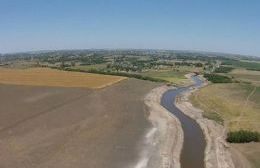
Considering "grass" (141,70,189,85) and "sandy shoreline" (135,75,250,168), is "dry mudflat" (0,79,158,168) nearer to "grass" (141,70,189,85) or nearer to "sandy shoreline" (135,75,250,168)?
"sandy shoreline" (135,75,250,168)

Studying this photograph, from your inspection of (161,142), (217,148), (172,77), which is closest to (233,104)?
(217,148)

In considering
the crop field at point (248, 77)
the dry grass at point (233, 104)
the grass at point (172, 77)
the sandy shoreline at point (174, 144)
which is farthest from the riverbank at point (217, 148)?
the crop field at point (248, 77)

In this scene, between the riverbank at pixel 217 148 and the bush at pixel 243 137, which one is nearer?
the riverbank at pixel 217 148

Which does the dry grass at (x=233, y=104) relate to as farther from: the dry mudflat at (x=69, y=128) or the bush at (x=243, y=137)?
the dry mudflat at (x=69, y=128)

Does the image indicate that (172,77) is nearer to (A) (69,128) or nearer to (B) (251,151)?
(A) (69,128)

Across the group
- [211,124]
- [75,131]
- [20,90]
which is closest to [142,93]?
[20,90]

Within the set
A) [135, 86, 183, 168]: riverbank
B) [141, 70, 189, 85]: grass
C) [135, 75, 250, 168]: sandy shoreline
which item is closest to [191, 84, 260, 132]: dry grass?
[135, 75, 250, 168]: sandy shoreline

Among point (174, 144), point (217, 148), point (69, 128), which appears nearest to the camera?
point (217, 148)
